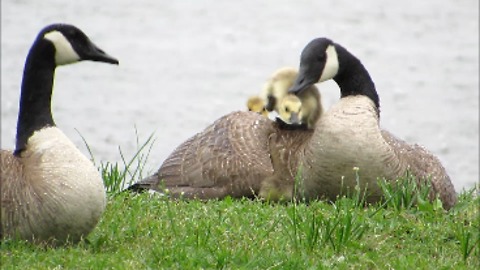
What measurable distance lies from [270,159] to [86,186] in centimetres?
271

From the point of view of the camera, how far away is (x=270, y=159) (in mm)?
9664

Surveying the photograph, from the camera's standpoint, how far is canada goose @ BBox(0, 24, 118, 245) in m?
7.18

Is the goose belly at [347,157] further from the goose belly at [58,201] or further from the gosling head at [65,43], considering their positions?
the goose belly at [58,201]

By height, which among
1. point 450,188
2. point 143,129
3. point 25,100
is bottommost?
point 143,129

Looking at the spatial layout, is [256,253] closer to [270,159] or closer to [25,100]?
[25,100]

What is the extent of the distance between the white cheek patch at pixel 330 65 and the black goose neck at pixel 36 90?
250 centimetres

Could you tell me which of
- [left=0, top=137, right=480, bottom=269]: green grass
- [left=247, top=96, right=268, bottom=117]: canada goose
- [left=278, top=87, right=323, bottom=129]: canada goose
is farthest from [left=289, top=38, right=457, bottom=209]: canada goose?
[left=247, top=96, right=268, bottom=117]: canada goose

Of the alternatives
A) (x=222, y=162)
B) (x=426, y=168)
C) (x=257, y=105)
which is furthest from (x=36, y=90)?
(x=257, y=105)

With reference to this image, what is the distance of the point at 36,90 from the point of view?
7.68 m

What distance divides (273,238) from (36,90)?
179 cm

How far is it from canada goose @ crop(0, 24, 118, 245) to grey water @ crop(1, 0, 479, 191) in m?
9.23

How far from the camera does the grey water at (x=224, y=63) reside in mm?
20234

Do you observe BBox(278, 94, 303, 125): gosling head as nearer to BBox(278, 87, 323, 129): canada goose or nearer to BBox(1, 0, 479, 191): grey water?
BBox(278, 87, 323, 129): canada goose

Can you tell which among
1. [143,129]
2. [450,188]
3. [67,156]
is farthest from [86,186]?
[143,129]
